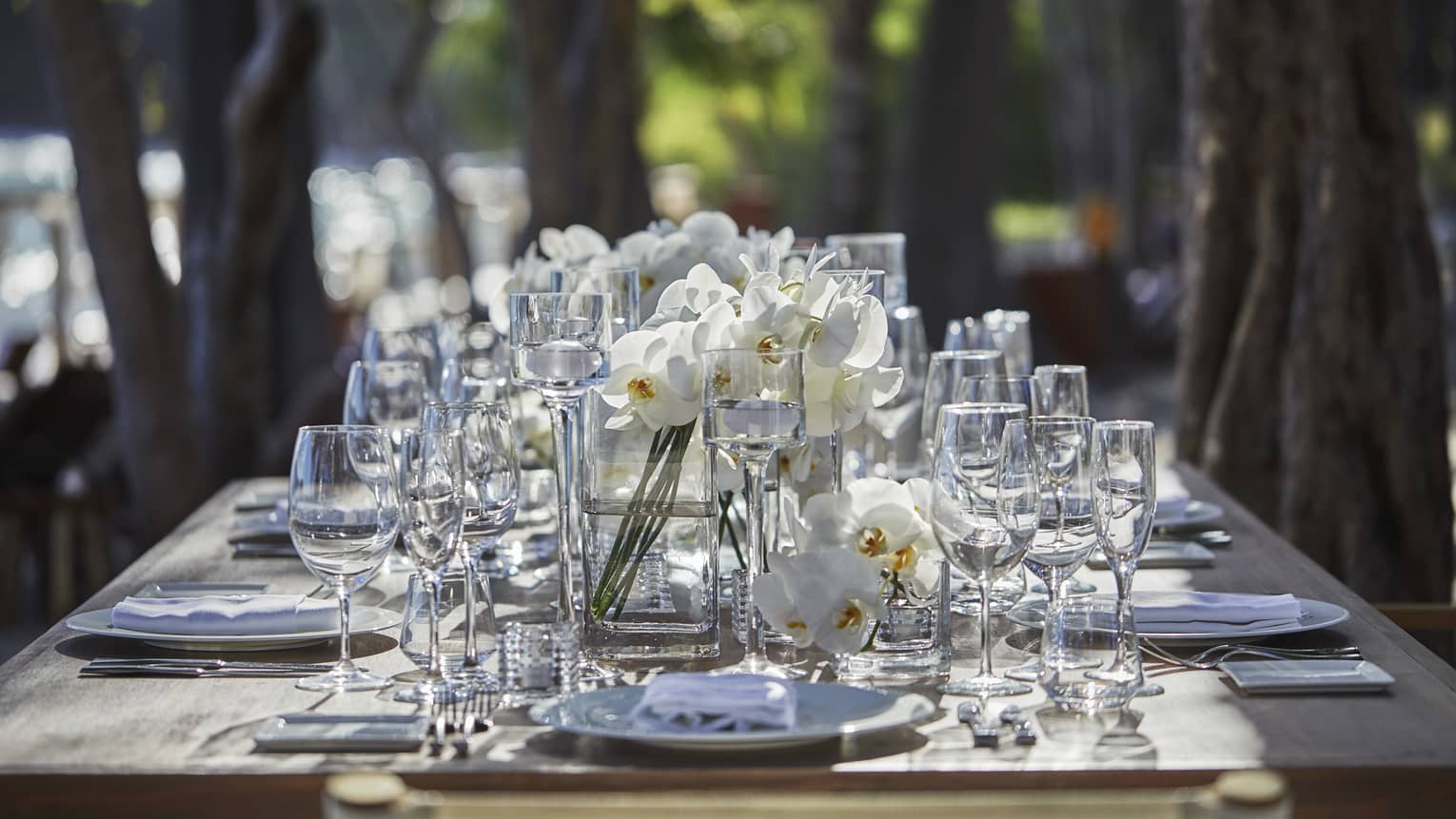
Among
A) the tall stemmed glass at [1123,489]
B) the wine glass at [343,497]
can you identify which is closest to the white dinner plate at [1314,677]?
the tall stemmed glass at [1123,489]

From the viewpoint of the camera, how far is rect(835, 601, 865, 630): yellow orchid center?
192 centimetres

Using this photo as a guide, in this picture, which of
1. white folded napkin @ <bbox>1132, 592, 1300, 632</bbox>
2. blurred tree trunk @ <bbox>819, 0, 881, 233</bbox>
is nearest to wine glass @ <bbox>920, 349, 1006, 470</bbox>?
white folded napkin @ <bbox>1132, 592, 1300, 632</bbox>

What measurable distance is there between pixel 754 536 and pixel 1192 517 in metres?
1.12

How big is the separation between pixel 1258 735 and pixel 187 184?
5976 millimetres

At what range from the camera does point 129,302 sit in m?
5.45

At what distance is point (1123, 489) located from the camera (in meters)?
1.90

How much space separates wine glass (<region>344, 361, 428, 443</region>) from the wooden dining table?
881 millimetres

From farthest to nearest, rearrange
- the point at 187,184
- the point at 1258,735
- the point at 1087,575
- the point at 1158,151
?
1. the point at 1158,151
2. the point at 187,184
3. the point at 1087,575
4. the point at 1258,735

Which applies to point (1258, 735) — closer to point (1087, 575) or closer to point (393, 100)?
point (1087, 575)

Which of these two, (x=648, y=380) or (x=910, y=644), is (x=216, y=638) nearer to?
(x=648, y=380)

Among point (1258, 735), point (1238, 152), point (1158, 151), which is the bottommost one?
point (1258, 735)

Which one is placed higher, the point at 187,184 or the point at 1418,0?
the point at 1418,0

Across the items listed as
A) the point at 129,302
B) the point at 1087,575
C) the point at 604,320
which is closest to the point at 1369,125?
the point at 1087,575

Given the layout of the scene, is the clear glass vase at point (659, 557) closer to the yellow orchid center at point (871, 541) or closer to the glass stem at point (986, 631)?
the yellow orchid center at point (871, 541)
